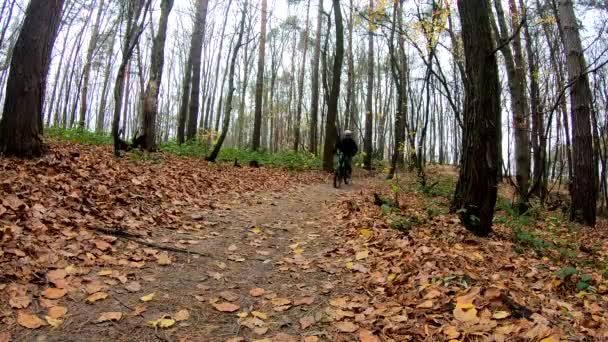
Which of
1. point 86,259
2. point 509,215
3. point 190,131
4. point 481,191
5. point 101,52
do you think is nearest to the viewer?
point 86,259

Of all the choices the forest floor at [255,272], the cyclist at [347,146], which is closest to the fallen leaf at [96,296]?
the forest floor at [255,272]

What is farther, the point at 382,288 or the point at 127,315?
the point at 382,288

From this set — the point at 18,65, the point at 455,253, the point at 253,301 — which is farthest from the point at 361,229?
the point at 18,65

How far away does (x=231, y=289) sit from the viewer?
11.4 feet

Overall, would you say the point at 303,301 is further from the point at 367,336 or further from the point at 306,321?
the point at 367,336

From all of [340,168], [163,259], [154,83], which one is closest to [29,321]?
[163,259]

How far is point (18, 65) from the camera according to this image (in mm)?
5766

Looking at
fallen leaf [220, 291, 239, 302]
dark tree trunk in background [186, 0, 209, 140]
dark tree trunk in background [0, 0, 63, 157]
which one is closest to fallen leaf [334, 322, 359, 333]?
fallen leaf [220, 291, 239, 302]

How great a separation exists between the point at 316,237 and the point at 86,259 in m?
2.69

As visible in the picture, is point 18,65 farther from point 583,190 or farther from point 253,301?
point 583,190

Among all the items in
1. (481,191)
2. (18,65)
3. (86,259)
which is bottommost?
(86,259)

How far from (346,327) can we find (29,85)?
5.73 m

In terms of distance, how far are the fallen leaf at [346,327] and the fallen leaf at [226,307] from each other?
807 mm

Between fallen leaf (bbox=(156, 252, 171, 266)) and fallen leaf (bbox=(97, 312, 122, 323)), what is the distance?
3.30ft
